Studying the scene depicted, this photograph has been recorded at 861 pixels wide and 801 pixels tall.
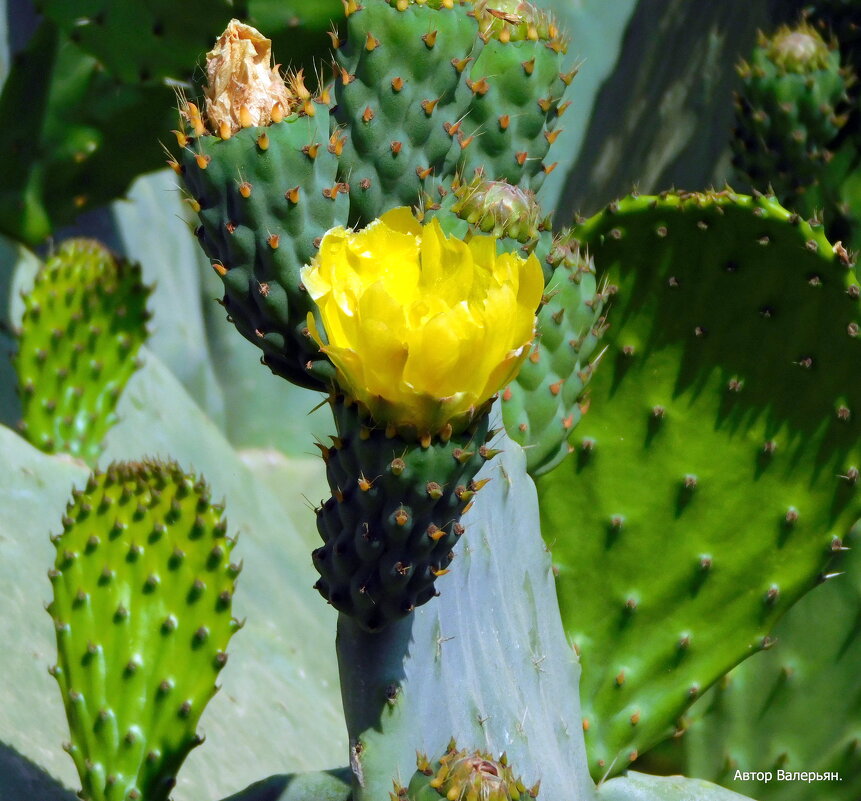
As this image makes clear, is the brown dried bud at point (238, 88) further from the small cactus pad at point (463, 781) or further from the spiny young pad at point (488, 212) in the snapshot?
the small cactus pad at point (463, 781)

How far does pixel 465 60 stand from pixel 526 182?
26cm

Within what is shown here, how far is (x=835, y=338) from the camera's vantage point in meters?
1.60

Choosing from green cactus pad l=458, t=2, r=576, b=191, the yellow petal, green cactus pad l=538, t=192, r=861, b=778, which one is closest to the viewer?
the yellow petal

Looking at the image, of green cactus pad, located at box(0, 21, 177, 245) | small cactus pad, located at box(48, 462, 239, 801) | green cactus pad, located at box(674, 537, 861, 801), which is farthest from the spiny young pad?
green cactus pad, located at box(0, 21, 177, 245)

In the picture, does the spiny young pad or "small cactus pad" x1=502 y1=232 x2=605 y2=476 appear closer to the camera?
the spiny young pad

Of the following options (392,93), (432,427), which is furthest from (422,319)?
(392,93)

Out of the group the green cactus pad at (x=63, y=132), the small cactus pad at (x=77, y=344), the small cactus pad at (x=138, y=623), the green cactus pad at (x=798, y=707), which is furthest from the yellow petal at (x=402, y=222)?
the green cactus pad at (x=63, y=132)

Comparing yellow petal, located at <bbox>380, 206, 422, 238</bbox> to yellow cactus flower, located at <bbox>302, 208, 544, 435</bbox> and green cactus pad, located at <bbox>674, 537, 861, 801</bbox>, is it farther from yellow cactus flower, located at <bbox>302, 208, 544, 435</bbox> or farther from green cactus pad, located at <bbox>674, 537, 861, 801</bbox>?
green cactus pad, located at <bbox>674, 537, 861, 801</bbox>

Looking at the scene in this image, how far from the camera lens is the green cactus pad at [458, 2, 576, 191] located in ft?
4.57

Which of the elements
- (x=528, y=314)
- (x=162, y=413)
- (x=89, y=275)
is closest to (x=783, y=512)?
(x=528, y=314)

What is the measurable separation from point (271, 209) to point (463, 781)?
54cm

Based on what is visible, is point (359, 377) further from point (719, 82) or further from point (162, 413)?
point (719, 82)

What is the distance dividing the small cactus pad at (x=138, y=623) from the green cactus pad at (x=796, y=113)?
1.37 metres

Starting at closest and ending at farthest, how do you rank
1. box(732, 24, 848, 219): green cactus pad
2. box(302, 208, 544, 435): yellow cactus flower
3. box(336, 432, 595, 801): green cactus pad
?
box(302, 208, 544, 435): yellow cactus flower → box(336, 432, 595, 801): green cactus pad → box(732, 24, 848, 219): green cactus pad
